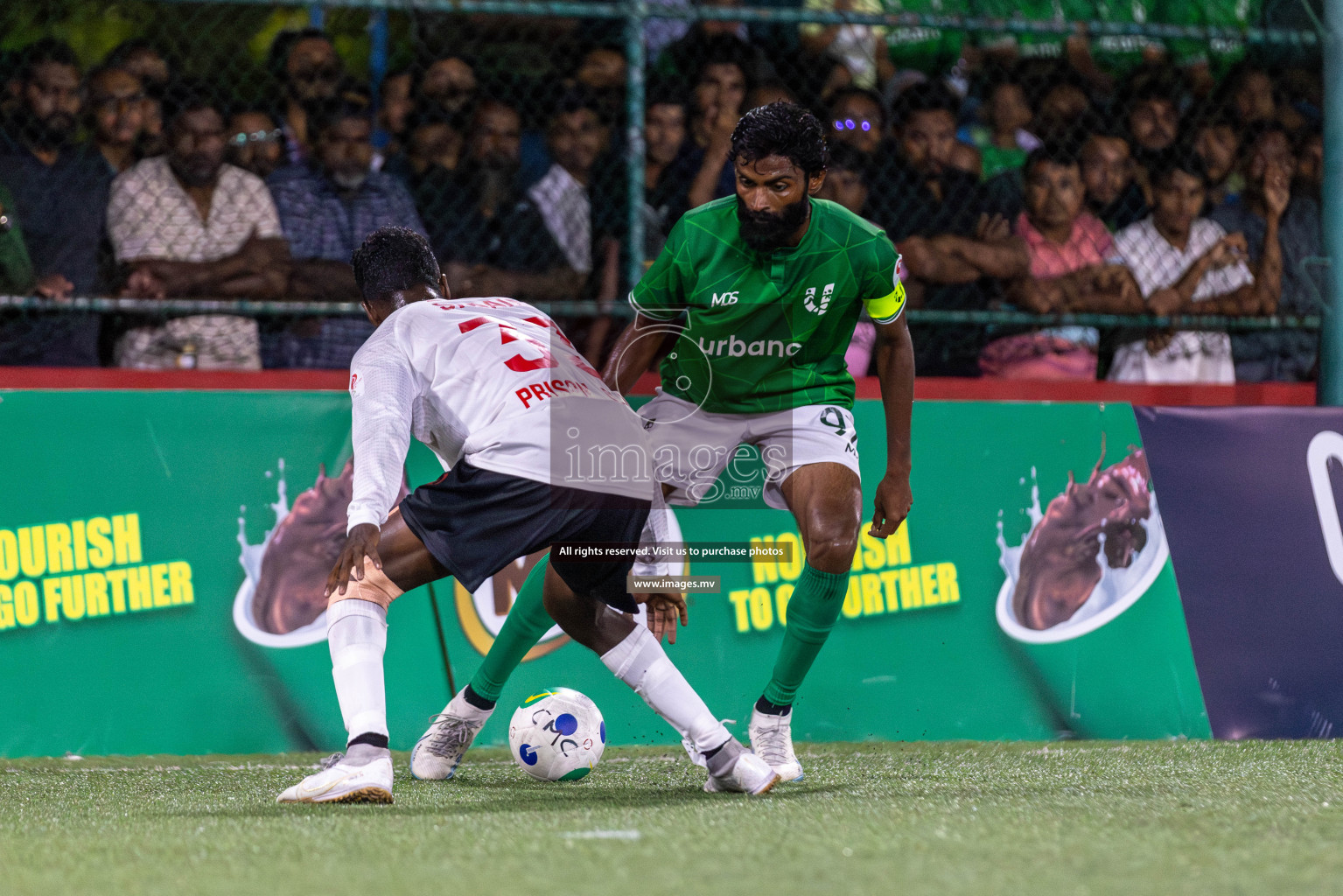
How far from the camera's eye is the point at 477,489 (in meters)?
3.42

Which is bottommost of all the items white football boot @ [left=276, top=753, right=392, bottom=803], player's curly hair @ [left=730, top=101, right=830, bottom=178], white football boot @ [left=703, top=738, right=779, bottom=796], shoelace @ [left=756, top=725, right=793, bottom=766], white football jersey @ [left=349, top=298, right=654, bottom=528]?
shoelace @ [left=756, top=725, right=793, bottom=766]

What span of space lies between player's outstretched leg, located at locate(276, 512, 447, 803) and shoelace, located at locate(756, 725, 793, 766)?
106 cm

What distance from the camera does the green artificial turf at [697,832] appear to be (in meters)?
2.29

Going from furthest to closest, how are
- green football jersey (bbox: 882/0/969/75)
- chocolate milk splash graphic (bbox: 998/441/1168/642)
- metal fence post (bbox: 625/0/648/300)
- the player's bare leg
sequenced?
green football jersey (bbox: 882/0/969/75) → metal fence post (bbox: 625/0/648/300) → chocolate milk splash graphic (bbox: 998/441/1168/642) → the player's bare leg

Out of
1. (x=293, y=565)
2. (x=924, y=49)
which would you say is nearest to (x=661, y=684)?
(x=293, y=565)

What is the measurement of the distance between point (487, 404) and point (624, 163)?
2351 mm

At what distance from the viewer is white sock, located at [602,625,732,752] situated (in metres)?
3.54

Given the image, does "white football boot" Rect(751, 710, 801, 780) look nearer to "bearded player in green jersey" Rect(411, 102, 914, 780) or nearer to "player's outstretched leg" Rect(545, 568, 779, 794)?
"bearded player in green jersey" Rect(411, 102, 914, 780)

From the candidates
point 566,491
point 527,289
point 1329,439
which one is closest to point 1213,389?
point 1329,439

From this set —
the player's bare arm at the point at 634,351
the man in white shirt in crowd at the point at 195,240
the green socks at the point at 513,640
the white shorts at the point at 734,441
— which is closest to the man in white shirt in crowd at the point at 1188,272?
the white shorts at the point at 734,441

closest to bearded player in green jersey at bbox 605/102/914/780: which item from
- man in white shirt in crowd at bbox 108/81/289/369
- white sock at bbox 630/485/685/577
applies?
white sock at bbox 630/485/685/577

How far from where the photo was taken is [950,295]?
5816 millimetres

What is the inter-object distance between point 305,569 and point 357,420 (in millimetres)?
1485

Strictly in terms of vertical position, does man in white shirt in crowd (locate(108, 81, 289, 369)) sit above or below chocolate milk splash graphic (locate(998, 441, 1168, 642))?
above
